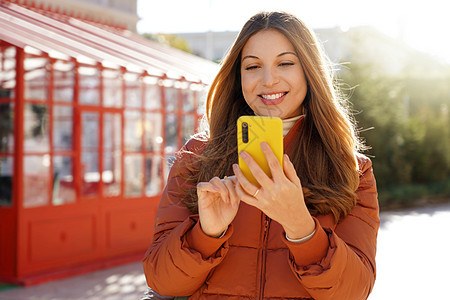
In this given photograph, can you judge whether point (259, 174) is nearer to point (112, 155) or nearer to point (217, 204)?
point (217, 204)

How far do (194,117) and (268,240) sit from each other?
770 cm

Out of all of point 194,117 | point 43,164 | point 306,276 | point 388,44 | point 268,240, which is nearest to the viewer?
point 306,276

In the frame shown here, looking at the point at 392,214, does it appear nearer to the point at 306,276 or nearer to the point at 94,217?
the point at 94,217

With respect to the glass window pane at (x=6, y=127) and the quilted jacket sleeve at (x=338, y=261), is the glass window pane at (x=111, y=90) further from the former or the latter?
the quilted jacket sleeve at (x=338, y=261)

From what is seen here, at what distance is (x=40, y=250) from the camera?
6824 mm

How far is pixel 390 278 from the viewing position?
728cm

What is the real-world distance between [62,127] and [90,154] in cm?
60

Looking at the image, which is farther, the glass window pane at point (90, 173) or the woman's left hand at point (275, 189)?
the glass window pane at point (90, 173)

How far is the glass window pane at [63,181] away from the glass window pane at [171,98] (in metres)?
2.14

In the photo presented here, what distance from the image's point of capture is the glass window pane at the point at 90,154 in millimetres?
7594

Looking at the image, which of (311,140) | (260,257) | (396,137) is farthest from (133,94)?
(396,137)

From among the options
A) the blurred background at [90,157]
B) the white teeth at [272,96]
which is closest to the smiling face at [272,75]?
the white teeth at [272,96]

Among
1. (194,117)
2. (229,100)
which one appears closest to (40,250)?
(194,117)

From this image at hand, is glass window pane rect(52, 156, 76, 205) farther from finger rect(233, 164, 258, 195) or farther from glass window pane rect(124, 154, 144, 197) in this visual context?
finger rect(233, 164, 258, 195)
